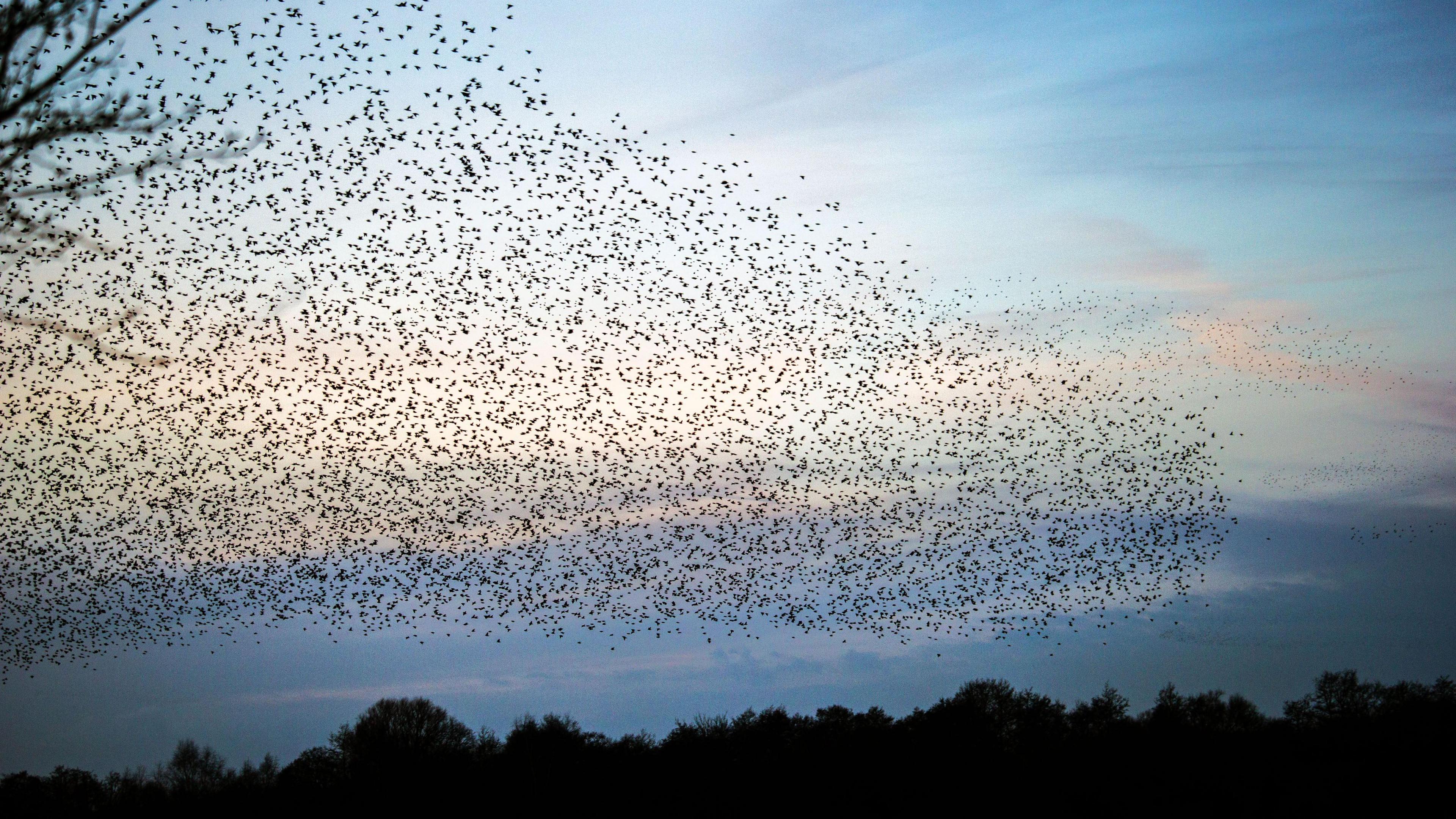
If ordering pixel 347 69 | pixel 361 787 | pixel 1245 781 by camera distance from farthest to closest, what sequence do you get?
pixel 361 787
pixel 1245 781
pixel 347 69

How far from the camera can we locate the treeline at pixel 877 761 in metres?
48.0

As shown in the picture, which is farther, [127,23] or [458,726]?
[458,726]

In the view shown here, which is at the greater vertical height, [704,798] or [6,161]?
[6,161]

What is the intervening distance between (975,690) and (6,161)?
2601 inches

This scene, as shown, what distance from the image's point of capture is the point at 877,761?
5812 centimetres

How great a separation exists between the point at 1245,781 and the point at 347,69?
45.6 metres

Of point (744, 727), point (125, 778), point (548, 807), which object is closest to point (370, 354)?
point (548, 807)

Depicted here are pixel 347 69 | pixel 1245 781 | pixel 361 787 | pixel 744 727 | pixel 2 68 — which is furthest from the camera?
pixel 744 727

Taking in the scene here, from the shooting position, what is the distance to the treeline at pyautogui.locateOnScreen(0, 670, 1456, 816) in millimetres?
48000

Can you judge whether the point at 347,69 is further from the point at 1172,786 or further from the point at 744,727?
the point at 744,727

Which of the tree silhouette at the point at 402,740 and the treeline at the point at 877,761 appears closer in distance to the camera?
the treeline at the point at 877,761

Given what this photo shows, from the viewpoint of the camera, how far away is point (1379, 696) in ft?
201

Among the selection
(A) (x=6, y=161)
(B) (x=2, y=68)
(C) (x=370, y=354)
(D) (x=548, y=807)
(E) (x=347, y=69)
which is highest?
(E) (x=347, y=69)

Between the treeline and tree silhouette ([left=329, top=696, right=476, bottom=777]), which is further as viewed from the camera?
tree silhouette ([left=329, top=696, right=476, bottom=777])
